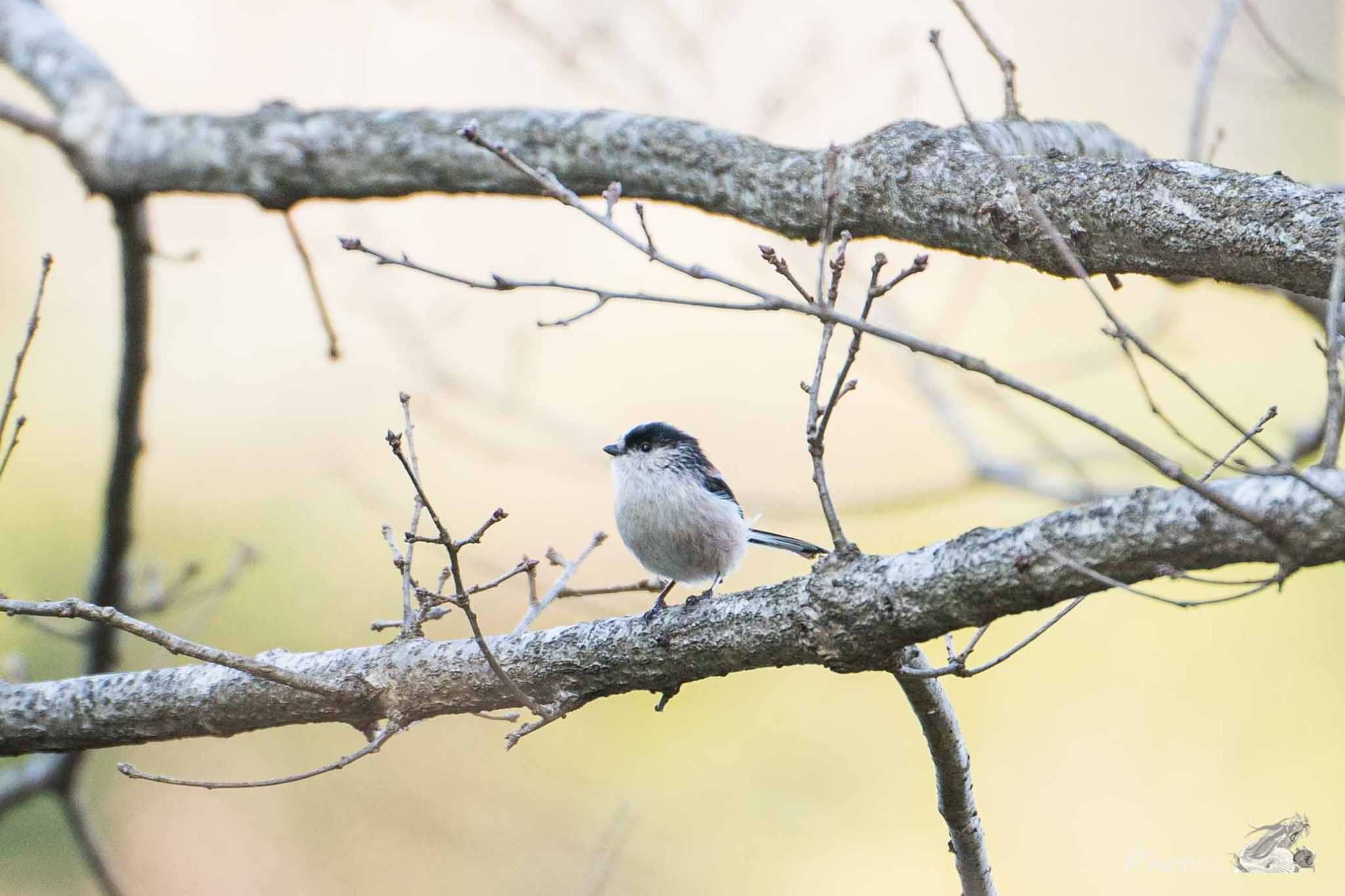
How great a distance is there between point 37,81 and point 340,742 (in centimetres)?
354

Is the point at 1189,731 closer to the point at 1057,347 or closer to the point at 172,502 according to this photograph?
the point at 1057,347

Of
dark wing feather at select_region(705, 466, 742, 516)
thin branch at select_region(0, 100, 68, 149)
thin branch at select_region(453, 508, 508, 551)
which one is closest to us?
thin branch at select_region(453, 508, 508, 551)

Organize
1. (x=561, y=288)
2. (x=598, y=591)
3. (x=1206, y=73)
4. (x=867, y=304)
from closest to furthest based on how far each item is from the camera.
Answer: (x=561, y=288)
(x=867, y=304)
(x=598, y=591)
(x=1206, y=73)

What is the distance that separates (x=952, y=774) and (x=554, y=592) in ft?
3.06

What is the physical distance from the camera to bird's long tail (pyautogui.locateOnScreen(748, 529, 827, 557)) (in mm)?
3068

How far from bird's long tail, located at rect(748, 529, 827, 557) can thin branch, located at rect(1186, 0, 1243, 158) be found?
1.56m

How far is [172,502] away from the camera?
20.2 feet

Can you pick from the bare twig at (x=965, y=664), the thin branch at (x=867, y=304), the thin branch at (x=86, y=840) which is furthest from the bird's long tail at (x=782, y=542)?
the thin branch at (x=86, y=840)

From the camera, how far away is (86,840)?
11.6ft

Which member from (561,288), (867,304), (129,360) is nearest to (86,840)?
(129,360)

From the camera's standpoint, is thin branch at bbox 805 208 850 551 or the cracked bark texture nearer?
thin branch at bbox 805 208 850 551

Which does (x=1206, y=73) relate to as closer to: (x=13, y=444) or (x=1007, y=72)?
(x=1007, y=72)

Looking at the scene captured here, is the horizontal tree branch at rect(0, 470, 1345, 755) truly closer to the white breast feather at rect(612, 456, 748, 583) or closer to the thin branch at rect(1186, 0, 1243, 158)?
the white breast feather at rect(612, 456, 748, 583)

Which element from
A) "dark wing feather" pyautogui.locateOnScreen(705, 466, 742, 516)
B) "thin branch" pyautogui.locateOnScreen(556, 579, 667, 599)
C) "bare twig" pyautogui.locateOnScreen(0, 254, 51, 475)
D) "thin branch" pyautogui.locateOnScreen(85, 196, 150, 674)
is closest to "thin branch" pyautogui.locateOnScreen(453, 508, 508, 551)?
"thin branch" pyautogui.locateOnScreen(556, 579, 667, 599)
